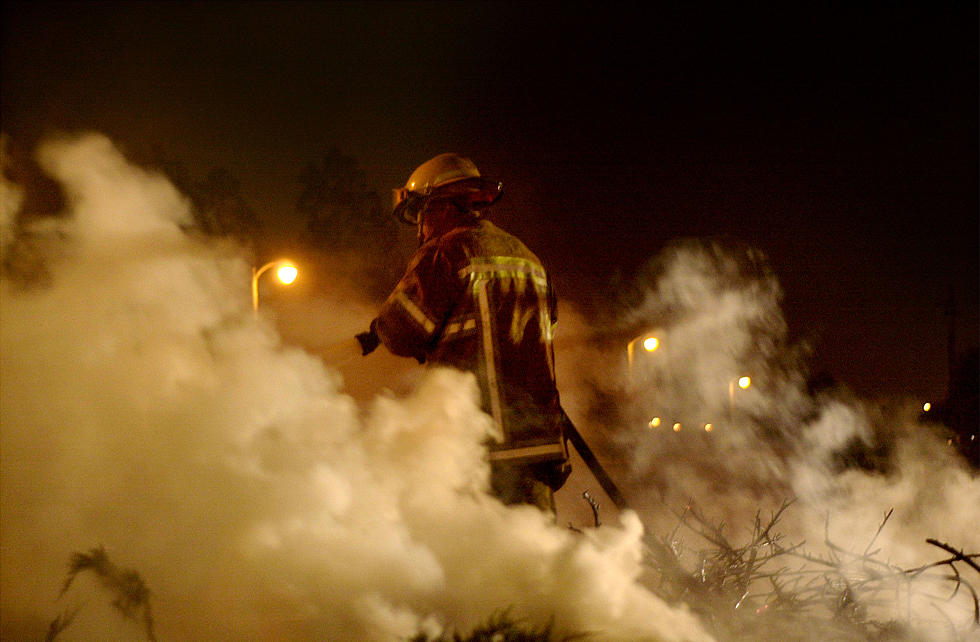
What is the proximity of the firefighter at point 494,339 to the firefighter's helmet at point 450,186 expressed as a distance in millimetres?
384

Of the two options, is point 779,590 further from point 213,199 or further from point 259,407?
point 213,199

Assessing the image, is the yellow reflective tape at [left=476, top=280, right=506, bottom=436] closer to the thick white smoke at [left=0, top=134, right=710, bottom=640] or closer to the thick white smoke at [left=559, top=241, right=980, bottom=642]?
the thick white smoke at [left=0, top=134, right=710, bottom=640]

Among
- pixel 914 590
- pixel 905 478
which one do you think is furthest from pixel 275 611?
pixel 905 478

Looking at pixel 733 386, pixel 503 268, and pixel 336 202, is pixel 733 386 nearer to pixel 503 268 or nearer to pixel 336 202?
pixel 503 268

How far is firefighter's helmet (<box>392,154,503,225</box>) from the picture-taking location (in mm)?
4113

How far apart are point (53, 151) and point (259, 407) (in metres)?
1.47

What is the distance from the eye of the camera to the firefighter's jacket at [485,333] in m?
3.53

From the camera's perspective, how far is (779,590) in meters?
3.90

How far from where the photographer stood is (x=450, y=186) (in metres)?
4.12

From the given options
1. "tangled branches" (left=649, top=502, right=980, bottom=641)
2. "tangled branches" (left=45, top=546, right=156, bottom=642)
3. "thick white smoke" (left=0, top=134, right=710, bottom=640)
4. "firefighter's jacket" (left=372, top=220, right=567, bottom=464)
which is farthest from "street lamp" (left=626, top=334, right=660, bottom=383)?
"tangled branches" (left=45, top=546, right=156, bottom=642)

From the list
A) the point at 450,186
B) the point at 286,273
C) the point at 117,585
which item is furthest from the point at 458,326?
the point at 286,273

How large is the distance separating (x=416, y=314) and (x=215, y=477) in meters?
1.12

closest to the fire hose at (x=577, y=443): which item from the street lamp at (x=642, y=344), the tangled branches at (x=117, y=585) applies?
the tangled branches at (x=117, y=585)

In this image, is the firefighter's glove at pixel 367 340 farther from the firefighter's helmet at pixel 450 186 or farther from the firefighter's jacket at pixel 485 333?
the firefighter's helmet at pixel 450 186
